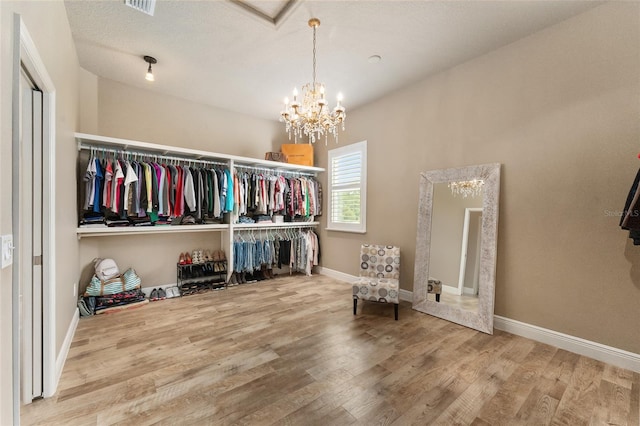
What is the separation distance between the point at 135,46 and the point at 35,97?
5.01ft

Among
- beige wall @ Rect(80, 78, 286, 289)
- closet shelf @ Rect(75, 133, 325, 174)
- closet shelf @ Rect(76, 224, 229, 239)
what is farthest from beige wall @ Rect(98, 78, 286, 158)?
closet shelf @ Rect(76, 224, 229, 239)

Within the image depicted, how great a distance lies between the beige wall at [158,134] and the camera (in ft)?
11.6

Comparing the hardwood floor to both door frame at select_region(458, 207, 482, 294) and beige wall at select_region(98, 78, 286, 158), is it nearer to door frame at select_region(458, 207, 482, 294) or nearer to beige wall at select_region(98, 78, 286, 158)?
door frame at select_region(458, 207, 482, 294)

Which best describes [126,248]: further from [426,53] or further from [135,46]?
[426,53]

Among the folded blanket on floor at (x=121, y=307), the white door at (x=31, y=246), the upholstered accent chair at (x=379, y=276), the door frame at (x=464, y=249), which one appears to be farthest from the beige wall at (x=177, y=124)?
the door frame at (x=464, y=249)

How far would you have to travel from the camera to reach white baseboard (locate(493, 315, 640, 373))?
2.10 metres

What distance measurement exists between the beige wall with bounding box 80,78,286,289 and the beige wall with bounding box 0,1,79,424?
0.80 meters

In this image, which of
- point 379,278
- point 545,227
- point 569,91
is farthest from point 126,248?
point 569,91

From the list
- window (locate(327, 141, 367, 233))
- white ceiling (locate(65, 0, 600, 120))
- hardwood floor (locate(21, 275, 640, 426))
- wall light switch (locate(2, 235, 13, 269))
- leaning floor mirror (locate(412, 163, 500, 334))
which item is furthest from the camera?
window (locate(327, 141, 367, 233))

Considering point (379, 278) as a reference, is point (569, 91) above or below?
above

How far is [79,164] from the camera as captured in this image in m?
3.20

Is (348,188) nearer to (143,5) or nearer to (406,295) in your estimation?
(406,295)

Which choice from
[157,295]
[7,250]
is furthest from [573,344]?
[157,295]

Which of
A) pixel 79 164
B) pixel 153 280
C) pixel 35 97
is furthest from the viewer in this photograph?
pixel 153 280
